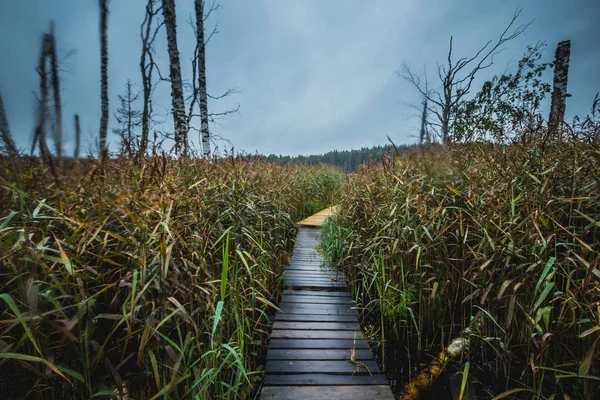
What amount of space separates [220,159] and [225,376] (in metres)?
3.33

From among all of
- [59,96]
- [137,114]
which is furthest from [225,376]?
[137,114]

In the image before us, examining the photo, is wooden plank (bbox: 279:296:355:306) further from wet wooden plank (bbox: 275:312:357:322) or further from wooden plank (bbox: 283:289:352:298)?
wet wooden plank (bbox: 275:312:357:322)

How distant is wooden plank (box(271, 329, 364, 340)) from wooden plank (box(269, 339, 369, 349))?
0.05 m

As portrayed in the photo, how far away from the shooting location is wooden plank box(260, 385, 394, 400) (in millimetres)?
1736

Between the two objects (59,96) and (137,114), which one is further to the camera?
(137,114)

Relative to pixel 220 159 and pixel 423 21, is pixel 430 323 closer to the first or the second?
pixel 220 159

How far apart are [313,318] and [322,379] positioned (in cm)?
85

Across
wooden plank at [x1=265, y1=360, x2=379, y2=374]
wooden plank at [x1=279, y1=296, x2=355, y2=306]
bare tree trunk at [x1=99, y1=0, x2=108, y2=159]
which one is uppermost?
bare tree trunk at [x1=99, y1=0, x2=108, y2=159]

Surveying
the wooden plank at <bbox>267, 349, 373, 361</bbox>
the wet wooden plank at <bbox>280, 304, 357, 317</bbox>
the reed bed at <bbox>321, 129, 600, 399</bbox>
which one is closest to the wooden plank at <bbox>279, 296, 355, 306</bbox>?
the wet wooden plank at <bbox>280, 304, 357, 317</bbox>

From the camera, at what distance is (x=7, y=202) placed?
1717 millimetres

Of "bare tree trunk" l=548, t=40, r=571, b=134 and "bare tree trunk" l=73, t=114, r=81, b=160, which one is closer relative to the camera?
"bare tree trunk" l=73, t=114, r=81, b=160

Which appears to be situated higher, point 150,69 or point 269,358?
point 150,69

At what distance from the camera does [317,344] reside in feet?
7.64

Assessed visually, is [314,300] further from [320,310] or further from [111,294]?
[111,294]
